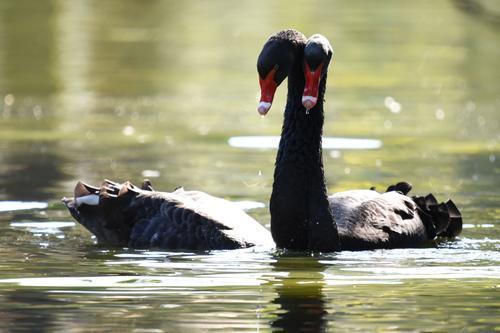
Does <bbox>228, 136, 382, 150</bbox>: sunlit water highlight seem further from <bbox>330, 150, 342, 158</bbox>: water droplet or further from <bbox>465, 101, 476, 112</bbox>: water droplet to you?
<bbox>465, 101, 476, 112</bbox>: water droplet

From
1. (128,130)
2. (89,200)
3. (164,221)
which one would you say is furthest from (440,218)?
(128,130)

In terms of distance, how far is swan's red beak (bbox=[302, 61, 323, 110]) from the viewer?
29.7ft

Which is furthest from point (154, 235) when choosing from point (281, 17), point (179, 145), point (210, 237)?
point (281, 17)

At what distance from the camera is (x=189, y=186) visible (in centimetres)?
1234

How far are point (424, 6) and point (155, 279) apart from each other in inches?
1095

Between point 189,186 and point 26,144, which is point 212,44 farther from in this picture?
point 189,186

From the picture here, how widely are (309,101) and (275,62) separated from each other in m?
0.32

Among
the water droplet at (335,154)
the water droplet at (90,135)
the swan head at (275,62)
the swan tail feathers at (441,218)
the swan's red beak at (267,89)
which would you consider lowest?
the swan tail feathers at (441,218)

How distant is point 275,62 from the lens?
9.10m

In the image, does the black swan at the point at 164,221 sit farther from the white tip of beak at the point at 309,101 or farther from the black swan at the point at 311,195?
the white tip of beak at the point at 309,101

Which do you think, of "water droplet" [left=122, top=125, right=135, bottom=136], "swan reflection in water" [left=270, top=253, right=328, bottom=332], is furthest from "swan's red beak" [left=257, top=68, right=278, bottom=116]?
"water droplet" [left=122, top=125, right=135, bottom=136]

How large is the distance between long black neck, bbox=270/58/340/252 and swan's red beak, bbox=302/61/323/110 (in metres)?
0.30

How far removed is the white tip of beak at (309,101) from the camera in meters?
9.02

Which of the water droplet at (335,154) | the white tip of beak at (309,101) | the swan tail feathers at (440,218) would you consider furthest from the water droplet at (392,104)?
the white tip of beak at (309,101)
